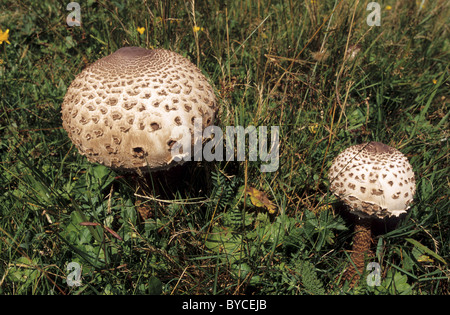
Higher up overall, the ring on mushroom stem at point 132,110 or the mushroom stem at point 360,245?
the ring on mushroom stem at point 132,110

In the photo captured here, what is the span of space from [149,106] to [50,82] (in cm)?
187

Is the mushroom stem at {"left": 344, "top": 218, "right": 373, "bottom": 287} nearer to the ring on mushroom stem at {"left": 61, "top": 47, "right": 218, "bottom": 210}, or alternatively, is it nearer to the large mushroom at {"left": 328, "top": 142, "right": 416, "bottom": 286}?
the large mushroom at {"left": 328, "top": 142, "right": 416, "bottom": 286}

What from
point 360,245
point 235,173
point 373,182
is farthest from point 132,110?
point 360,245

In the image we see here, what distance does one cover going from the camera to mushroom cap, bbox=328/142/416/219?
2053mm

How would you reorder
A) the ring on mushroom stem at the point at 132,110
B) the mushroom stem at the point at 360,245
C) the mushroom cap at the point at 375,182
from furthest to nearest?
the mushroom stem at the point at 360,245 < the mushroom cap at the point at 375,182 < the ring on mushroom stem at the point at 132,110

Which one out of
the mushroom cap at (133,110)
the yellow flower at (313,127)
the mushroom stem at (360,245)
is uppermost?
the mushroom cap at (133,110)

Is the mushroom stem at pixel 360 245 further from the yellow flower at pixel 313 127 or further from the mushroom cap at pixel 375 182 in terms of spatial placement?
the yellow flower at pixel 313 127

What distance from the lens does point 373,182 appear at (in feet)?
6.74

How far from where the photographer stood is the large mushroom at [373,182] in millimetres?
2053

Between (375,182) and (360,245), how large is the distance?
1.73ft

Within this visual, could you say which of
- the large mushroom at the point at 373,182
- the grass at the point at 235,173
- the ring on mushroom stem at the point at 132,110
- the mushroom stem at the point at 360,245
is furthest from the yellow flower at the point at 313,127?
the ring on mushroom stem at the point at 132,110

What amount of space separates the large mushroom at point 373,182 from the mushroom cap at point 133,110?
93 centimetres

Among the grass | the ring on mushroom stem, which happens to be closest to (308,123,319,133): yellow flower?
the grass
